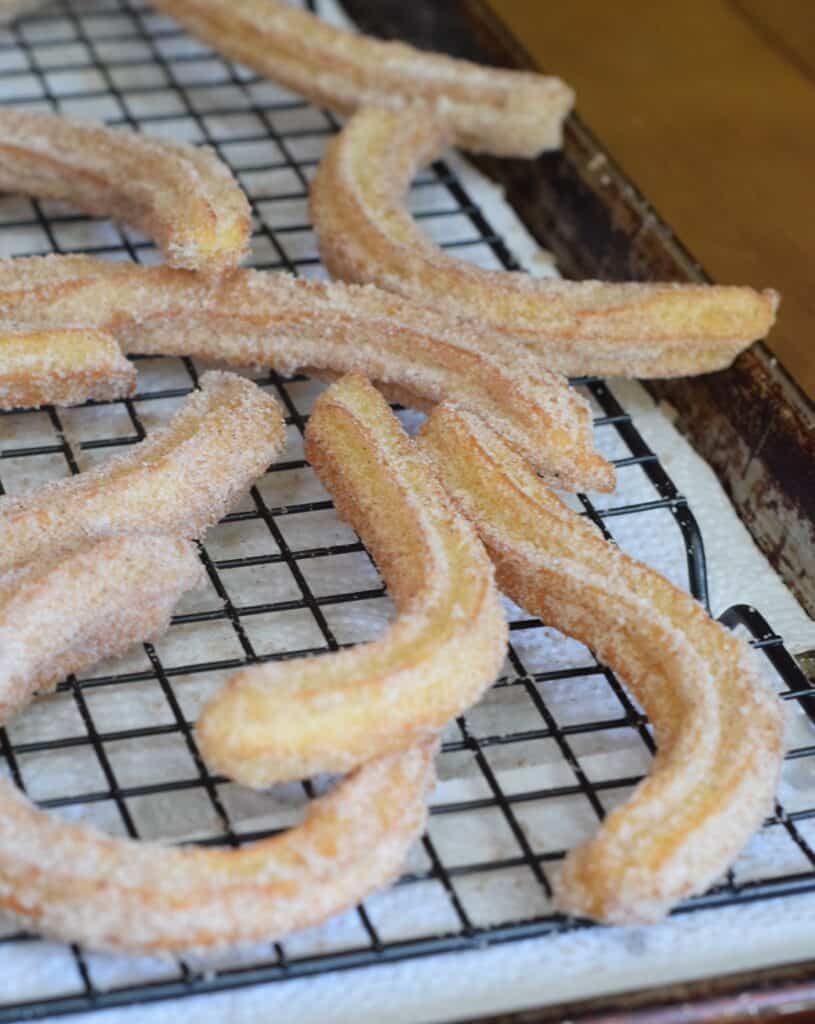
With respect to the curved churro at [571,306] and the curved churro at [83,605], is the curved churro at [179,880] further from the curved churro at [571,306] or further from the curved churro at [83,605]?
the curved churro at [571,306]

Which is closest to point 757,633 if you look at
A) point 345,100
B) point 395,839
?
point 395,839

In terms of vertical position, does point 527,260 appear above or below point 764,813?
below

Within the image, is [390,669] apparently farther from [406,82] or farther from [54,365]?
[406,82]

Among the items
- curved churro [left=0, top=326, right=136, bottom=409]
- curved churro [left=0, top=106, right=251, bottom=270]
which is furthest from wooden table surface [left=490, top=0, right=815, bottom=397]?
curved churro [left=0, top=326, right=136, bottom=409]

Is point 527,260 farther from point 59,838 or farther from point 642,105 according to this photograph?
point 59,838

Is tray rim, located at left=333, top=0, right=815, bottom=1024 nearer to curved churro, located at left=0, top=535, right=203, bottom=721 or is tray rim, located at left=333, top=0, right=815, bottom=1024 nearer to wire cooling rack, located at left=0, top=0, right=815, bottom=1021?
wire cooling rack, located at left=0, top=0, right=815, bottom=1021

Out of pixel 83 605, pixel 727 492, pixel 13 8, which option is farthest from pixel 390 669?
pixel 13 8

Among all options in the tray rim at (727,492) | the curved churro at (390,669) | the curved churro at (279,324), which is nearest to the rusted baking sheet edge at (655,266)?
the tray rim at (727,492)
